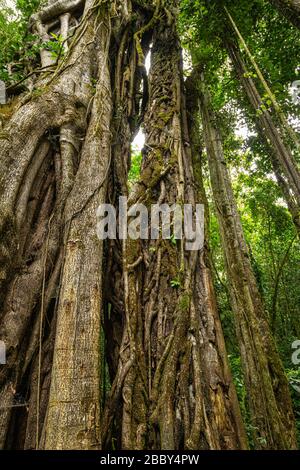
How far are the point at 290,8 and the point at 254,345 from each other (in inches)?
102

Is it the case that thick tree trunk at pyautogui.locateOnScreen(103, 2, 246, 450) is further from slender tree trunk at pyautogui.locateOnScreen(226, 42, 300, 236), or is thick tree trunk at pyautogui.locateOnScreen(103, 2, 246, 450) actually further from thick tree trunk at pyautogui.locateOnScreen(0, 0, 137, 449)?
slender tree trunk at pyautogui.locateOnScreen(226, 42, 300, 236)

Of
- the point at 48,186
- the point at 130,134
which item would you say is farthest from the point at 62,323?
the point at 130,134

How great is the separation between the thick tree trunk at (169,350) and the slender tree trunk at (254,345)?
285 mm

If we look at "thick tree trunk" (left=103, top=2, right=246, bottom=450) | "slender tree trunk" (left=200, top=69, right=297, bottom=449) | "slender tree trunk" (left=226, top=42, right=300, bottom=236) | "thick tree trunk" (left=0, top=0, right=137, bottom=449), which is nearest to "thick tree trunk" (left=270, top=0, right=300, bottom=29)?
"slender tree trunk" (left=226, top=42, right=300, bottom=236)

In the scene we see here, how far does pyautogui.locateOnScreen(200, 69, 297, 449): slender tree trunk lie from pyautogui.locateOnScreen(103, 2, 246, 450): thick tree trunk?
0.94 feet

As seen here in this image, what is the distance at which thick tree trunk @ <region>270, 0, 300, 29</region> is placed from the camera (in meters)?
2.44

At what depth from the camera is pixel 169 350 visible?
182 centimetres

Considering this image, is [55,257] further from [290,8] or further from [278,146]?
[290,8]

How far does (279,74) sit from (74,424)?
395cm

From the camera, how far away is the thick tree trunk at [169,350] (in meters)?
1.61

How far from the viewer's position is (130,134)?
3562 mm

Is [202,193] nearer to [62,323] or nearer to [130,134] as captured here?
Result: [130,134]

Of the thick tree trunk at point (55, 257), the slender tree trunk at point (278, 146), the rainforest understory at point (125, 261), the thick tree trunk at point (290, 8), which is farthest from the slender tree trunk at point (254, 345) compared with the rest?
the thick tree trunk at point (290, 8)

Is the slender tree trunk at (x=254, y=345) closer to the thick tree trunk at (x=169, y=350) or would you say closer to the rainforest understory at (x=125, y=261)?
the rainforest understory at (x=125, y=261)
